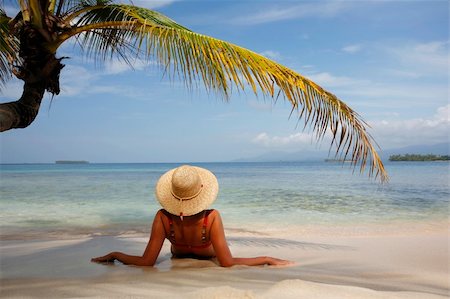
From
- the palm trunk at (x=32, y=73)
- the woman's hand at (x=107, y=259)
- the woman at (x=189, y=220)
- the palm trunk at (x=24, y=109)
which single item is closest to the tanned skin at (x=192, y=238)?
the woman at (x=189, y=220)

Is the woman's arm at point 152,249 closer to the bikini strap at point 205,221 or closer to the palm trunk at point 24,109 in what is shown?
the bikini strap at point 205,221

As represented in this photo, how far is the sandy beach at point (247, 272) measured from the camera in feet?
9.29

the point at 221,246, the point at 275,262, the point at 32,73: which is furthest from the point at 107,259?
the point at 32,73

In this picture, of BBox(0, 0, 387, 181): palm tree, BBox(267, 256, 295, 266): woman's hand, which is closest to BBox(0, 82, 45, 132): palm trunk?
BBox(0, 0, 387, 181): palm tree

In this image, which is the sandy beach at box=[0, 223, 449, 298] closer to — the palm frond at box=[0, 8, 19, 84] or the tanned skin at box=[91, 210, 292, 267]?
the tanned skin at box=[91, 210, 292, 267]

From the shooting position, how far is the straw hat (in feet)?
11.7

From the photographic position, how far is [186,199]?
3.61 m

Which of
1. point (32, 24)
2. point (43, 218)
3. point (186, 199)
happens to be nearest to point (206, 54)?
point (186, 199)

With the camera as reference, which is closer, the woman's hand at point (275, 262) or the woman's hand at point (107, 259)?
the woman's hand at point (275, 262)

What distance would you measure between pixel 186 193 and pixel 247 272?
82 cm

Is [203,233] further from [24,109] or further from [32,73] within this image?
[32,73]

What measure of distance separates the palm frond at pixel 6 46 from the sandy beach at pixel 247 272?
7.60 ft

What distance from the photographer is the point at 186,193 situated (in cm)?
358

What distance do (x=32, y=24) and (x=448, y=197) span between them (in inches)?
486
